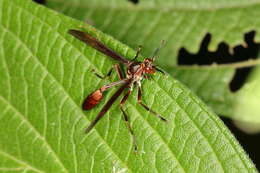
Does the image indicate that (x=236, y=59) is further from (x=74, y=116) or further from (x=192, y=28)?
(x=74, y=116)

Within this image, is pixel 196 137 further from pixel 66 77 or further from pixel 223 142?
pixel 66 77

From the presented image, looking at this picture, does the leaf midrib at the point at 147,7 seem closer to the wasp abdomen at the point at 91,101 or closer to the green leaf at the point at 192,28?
the green leaf at the point at 192,28

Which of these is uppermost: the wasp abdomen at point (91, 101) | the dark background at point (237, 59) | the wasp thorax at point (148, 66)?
the wasp abdomen at point (91, 101)

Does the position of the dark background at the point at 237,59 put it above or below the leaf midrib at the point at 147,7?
below

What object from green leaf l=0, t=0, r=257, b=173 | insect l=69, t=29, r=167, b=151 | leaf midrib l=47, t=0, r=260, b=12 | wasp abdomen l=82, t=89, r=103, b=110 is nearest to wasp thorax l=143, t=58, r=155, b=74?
insect l=69, t=29, r=167, b=151

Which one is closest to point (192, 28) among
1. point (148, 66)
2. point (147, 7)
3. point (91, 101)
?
point (147, 7)

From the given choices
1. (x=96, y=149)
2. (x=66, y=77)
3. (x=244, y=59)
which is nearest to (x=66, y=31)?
(x=66, y=77)


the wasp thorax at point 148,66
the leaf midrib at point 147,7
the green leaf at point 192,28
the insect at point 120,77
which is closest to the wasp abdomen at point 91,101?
the insect at point 120,77
